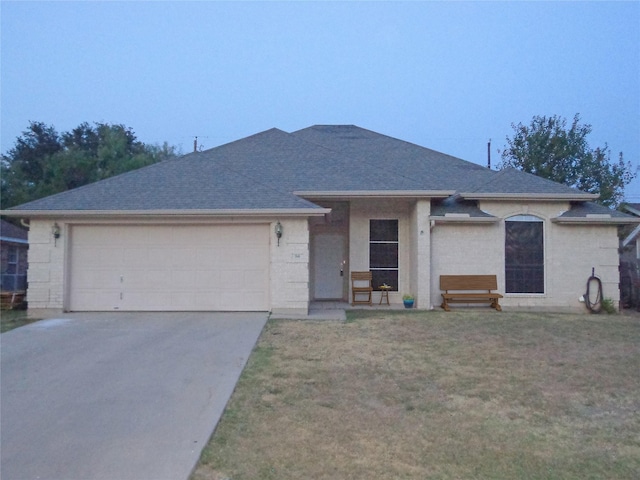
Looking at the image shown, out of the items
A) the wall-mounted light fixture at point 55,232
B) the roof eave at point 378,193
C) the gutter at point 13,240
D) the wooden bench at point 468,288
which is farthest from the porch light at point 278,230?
the gutter at point 13,240

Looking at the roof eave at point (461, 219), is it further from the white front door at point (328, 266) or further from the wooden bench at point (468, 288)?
the white front door at point (328, 266)

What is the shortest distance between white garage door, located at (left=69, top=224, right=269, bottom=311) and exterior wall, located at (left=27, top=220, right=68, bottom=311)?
0.95 ft

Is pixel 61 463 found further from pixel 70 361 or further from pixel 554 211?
pixel 554 211

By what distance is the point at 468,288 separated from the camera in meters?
14.2

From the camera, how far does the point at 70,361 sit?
8539mm

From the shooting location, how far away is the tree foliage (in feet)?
100

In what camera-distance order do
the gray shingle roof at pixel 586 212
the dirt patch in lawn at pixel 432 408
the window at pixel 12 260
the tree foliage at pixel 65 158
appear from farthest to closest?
1. the tree foliage at pixel 65 158
2. the window at pixel 12 260
3. the gray shingle roof at pixel 586 212
4. the dirt patch in lawn at pixel 432 408

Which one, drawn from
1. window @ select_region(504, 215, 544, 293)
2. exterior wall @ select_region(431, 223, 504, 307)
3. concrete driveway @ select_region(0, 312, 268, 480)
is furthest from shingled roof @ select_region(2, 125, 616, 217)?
concrete driveway @ select_region(0, 312, 268, 480)

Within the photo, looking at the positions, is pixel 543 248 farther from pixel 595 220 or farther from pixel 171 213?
pixel 171 213

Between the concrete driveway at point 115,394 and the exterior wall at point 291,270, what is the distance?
1062 mm

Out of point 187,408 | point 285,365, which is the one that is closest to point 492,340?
point 285,365

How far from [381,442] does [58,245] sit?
10.3 metres

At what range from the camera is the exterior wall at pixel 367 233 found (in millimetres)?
15328

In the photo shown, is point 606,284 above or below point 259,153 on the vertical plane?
below
